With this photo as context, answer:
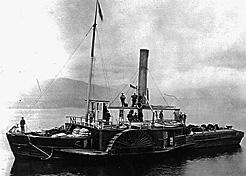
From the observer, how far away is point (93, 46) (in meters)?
35.0

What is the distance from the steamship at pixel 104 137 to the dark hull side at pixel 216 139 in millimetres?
3255

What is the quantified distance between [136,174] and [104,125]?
20.4 feet

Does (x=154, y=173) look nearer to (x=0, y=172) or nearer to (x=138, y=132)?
(x=138, y=132)

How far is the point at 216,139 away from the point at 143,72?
14997 mm

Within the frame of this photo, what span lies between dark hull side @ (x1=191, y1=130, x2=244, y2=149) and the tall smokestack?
9.38 meters

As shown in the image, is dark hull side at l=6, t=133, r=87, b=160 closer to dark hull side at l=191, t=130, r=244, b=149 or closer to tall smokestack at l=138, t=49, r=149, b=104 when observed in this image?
tall smokestack at l=138, t=49, r=149, b=104

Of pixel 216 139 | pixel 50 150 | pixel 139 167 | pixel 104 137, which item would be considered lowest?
pixel 139 167

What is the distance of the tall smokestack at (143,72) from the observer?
1565 inches

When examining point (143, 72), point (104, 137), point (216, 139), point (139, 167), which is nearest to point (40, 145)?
point (104, 137)

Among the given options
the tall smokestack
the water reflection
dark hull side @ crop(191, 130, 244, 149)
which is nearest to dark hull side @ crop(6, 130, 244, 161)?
the water reflection

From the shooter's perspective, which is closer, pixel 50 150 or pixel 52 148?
pixel 52 148

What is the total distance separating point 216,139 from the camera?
47.0 m

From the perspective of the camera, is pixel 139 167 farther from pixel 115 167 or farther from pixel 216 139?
pixel 216 139

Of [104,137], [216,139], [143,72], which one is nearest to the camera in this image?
[104,137]
